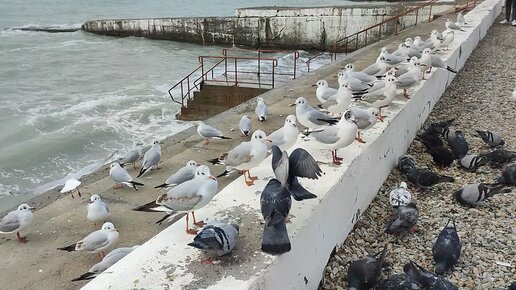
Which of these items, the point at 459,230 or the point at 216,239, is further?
the point at 459,230

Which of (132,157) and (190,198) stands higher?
(190,198)

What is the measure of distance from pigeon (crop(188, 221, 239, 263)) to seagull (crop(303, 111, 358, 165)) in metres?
1.73

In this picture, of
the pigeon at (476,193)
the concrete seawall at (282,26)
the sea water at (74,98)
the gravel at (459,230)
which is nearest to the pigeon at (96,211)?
the gravel at (459,230)

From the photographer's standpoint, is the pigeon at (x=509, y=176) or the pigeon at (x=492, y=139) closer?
the pigeon at (x=509, y=176)

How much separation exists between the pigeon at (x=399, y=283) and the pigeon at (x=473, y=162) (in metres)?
3.06

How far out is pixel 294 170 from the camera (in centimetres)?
357

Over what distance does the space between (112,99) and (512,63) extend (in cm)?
1466

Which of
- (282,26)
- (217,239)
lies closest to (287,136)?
(217,239)

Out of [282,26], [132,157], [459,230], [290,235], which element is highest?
[290,235]

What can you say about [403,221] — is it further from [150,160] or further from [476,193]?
[150,160]

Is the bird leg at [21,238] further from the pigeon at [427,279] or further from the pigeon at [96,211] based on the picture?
the pigeon at [427,279]

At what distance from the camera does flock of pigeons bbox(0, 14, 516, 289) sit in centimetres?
335

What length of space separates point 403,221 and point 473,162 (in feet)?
7.48

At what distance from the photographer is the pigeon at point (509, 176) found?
577 centimetres
